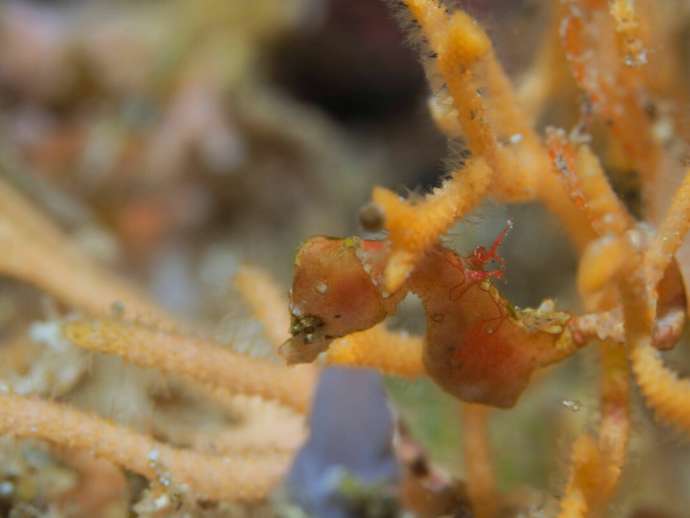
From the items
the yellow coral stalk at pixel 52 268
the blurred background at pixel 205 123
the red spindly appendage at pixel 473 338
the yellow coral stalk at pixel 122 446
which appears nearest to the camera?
the red spindly appendage at pixel 473 338

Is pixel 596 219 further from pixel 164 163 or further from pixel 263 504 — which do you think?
pixel 164 163

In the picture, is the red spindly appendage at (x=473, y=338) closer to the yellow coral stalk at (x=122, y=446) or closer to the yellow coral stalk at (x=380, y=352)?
the yellow coral stalk at (x=380, y=352)

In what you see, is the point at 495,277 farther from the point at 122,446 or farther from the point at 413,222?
the point at 122,446

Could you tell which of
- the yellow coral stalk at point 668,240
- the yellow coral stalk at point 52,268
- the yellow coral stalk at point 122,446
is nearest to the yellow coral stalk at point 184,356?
the yellow coral stalk at point 122,446

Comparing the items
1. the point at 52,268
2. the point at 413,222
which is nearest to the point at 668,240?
the point at 413,222

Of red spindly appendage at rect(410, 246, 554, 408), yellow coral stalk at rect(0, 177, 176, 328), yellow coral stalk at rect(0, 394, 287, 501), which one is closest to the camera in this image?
red spindly appendage at rect(410, 246, 554, 408)

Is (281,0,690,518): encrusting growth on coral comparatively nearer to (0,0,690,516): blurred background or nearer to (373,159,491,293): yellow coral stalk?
(373,159,491,293): yellow coral stalk

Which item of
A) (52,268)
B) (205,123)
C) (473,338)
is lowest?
(473,338)

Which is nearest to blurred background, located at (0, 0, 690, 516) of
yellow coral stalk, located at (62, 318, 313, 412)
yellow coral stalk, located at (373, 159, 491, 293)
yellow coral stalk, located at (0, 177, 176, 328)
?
yellow coral stalk, located at (0, 177, 176, 328)

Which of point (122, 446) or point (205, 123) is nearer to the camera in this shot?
point (122, 446)
